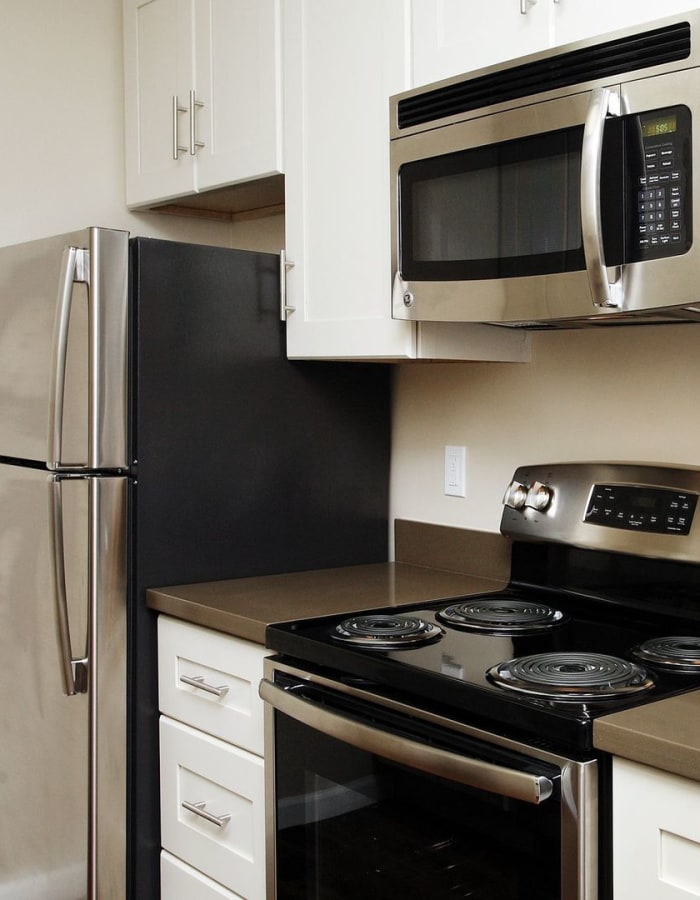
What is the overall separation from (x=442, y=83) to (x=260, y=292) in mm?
670

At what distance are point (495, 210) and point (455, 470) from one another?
2.47 ft

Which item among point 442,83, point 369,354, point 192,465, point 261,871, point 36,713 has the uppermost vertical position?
point 442,83

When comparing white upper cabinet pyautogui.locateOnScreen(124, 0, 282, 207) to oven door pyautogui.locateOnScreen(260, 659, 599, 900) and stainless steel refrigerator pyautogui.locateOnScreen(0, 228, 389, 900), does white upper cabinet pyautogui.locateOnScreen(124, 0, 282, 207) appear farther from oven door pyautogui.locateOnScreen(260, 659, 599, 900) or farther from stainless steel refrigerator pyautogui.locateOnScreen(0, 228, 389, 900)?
oven door pyautogui.locateOnScreen(260, 659, 599, 900)

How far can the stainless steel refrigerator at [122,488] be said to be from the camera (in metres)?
2.11

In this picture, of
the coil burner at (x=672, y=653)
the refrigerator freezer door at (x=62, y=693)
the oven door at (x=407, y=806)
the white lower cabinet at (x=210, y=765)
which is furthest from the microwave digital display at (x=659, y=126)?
the refrigerator freezer door at (x=62, y=693)

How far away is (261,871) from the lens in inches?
74.0

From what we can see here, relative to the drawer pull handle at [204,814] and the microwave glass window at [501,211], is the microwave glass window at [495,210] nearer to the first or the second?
the microwave glass window at [501,211]

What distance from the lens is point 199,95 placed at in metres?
2.47

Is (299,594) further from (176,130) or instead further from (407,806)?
(176,130)

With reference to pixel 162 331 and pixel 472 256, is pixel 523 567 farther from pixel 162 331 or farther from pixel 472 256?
pixel 162 331

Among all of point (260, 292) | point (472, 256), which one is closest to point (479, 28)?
point (472, 256)

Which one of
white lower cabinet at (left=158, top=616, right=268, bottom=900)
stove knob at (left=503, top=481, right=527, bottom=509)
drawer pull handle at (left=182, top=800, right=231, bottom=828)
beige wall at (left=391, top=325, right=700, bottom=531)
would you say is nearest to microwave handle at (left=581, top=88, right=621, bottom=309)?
beige wall at (left=391, top=325, right=700, bottom=531)

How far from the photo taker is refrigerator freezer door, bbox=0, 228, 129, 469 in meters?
2.08

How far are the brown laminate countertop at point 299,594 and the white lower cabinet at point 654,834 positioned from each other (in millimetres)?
762
